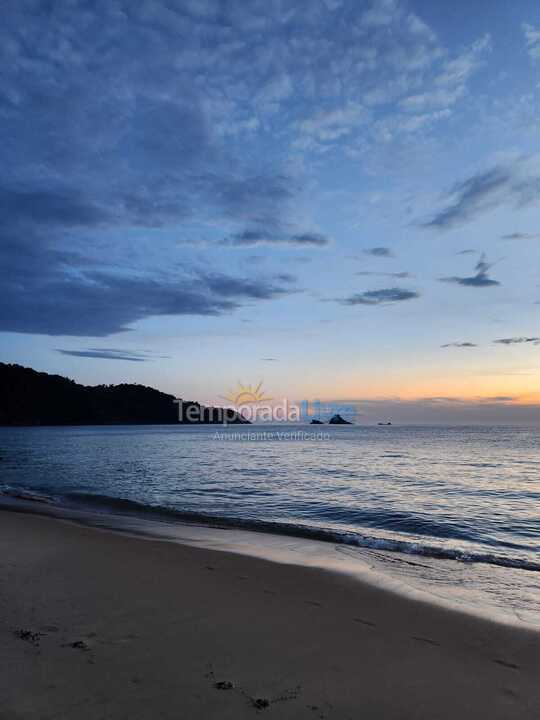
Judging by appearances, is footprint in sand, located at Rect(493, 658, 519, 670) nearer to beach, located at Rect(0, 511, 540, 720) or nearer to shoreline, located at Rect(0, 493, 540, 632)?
beach, located at Rect(0, 511, 540, 720)

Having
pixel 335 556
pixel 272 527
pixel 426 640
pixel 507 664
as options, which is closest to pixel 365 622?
pixel 426 640

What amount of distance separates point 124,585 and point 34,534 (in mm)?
5767

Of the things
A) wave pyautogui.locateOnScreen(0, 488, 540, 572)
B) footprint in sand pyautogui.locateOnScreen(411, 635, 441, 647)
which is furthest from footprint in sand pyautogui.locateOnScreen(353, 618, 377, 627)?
wave pyautogui.locateOnScreen(0, 488, 540, 572)

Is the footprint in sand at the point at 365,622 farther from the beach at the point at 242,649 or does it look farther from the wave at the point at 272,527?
the wave at the point at 272,527

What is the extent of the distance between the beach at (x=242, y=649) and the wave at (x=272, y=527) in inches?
146

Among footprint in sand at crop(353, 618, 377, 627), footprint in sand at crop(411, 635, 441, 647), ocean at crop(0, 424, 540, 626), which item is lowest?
ocean at crop(0, 424, 540, 626)

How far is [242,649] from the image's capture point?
5.36 metres

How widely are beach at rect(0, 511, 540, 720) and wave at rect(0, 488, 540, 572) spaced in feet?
12.2

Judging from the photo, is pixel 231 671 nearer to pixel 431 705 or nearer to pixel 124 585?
pixel 431 705

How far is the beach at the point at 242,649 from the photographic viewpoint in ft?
13.8

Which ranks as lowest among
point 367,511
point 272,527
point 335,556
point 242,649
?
point 367,511

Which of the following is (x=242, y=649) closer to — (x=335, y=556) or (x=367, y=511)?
(x=335, y=556)

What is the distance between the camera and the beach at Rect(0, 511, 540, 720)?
4.21m

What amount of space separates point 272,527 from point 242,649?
9.40 meters
